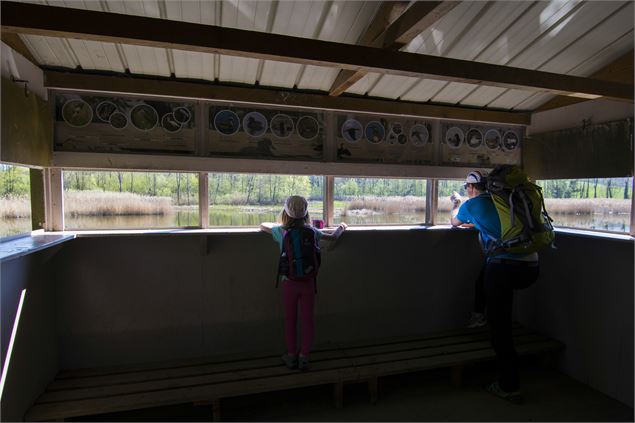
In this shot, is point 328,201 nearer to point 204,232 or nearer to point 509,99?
point 204,232

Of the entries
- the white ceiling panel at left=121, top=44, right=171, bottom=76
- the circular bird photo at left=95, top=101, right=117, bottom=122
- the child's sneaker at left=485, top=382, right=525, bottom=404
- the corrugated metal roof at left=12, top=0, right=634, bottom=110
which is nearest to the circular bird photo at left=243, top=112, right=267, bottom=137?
the corrugated metal roof at left=12, top=0, right=634, bottom=110

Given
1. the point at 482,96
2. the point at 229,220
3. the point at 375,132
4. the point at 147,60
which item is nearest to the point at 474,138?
the point at 482,96

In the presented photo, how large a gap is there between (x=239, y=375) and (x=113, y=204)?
6.43 ft

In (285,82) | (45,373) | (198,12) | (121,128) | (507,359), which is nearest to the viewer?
(198,12)

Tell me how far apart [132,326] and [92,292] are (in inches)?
17.8

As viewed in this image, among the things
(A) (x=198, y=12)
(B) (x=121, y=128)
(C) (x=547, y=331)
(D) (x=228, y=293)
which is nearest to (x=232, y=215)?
(D) (x=228, y=293)

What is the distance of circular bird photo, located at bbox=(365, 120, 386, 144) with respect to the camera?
4.07 metres

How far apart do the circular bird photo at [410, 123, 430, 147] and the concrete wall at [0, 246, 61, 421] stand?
364 cm

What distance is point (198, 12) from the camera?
105 inches

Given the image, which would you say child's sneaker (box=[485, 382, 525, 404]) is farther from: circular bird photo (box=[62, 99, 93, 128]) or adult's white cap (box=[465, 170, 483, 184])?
circular bird photo (box=[62, 99, 93, 128])

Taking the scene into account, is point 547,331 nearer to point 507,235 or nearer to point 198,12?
point 507,235

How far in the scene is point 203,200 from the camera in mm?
3654

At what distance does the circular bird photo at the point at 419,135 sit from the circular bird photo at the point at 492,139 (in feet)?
2.76

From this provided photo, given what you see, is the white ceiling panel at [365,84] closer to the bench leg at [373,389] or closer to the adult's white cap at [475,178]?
the adult's white cap at [475,178]
